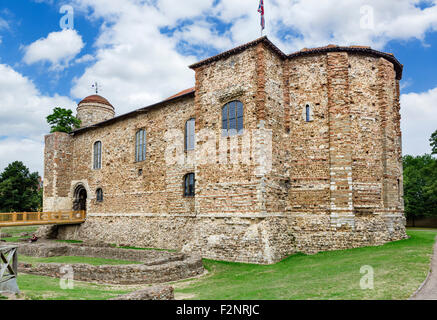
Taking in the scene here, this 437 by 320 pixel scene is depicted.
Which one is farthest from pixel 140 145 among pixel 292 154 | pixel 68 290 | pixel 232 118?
pixel 68 290

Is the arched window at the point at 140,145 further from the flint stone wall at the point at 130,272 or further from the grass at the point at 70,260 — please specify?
the flint stone wall at the point at 130,272

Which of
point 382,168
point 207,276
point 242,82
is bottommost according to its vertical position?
point 207,276

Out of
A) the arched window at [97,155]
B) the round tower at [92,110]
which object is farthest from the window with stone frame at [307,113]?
the round tower at [92,110]

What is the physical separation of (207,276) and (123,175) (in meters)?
12.8

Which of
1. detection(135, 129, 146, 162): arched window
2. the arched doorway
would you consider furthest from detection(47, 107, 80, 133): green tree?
detection(135, 129, 146, 162): arched window

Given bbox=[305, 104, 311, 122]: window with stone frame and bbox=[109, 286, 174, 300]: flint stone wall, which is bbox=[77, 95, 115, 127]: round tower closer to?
bbox=[305, 104, 311, 122]: window with stone frame

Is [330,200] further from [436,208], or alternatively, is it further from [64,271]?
[436,208]

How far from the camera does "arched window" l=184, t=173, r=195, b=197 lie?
18.7m

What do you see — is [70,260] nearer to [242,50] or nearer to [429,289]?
[242,50]

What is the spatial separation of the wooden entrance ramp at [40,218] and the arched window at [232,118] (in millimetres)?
16422

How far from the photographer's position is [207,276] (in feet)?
41.6

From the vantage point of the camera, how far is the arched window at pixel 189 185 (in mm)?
18652

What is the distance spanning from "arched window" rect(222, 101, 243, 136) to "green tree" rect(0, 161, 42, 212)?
3347 centimetres
